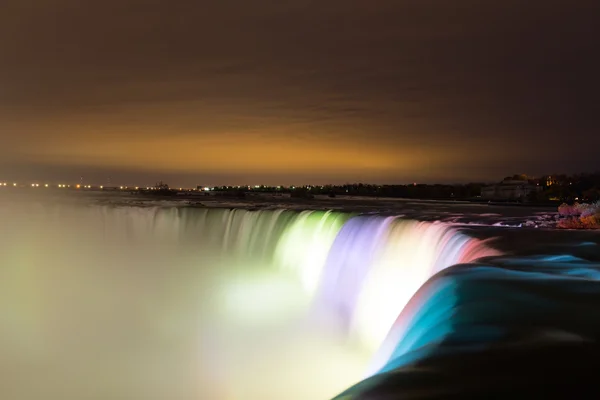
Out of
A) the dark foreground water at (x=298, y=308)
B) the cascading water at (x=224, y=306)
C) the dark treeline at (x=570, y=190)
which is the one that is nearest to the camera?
the dark foreground water at (x=298, y=308)

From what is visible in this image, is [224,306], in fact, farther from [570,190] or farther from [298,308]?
[570,190]

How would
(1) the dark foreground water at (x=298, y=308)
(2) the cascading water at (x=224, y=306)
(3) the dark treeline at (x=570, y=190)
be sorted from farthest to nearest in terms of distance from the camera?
(3) the dark treeline at (x=570, y=190)
(2) the cascading water at (x=224, y=306)
(1) the dark foreground water at (x=298, y=308)

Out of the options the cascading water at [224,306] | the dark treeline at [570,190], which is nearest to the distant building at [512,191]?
the dark treeline at [570,190]

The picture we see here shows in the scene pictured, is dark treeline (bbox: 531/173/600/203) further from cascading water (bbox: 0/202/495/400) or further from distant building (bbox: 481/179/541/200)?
cascading water (bbox: 0/202/495/400)

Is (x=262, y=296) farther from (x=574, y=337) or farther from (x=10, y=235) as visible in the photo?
(x=10, y=235)

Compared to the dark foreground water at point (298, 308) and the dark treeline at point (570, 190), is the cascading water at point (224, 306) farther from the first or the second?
the dark treeline at point (570, 190)
